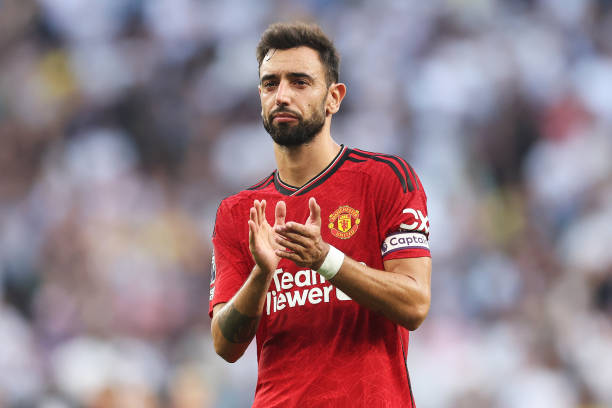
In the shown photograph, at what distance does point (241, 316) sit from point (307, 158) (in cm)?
74

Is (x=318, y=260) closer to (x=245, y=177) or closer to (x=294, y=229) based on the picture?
(x=294, y=229)

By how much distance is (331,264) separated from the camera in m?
2.89

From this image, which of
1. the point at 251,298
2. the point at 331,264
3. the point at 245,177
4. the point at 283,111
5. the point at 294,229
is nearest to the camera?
the point at 294,229

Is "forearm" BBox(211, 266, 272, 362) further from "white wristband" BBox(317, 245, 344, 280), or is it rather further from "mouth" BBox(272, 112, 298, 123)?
"mouth" BBox(272, 112, 298, 123)

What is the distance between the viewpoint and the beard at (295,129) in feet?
11.1

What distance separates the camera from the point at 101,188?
371 inches

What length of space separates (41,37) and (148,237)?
330cm

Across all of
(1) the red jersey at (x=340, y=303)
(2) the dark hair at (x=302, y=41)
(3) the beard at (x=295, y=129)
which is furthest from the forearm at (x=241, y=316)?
(2) the dark hair at (x=302, y=41)

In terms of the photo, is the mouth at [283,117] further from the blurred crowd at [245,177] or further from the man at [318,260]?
the blurred crowd at [245,177]

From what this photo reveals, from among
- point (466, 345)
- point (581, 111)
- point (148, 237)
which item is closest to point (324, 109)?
point (466, 345)

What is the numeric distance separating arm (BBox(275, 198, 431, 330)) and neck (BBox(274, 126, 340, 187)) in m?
0.56

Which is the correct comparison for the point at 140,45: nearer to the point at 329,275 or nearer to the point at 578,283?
the point at 578,283

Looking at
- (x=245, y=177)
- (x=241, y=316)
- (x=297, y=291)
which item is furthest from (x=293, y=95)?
(x=245, y=177)

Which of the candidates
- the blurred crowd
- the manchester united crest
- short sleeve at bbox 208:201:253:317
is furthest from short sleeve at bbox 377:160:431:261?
the blurred crowd
